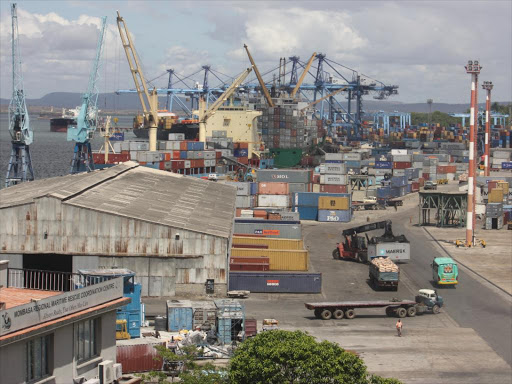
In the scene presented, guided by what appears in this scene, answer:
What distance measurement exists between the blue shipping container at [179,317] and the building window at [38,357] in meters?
23.4

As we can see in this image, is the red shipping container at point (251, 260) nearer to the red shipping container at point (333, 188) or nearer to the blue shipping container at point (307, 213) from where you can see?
the blue shipping container at point (307, 213)

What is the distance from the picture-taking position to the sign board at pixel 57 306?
18375 mm

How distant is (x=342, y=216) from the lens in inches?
4038

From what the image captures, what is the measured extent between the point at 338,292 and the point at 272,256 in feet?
23.2

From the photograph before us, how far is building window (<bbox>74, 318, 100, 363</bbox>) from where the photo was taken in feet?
68.7

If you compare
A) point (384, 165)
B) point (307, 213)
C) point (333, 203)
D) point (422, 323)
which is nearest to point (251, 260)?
point (422, 323)

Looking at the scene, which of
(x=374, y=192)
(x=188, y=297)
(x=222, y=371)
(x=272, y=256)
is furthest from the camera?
(x=374, y=192)

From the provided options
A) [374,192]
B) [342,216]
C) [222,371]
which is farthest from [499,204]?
[222,371]

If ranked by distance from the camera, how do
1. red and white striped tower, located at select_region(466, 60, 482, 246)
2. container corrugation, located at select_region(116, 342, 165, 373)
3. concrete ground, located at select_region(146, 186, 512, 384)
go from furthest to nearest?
red and white striped tower, located at select_region(466, 60, 482, 246) < concrete ground, located at select_region(146, 186, 512, 384) < container corrugation, located at select_region(116, 342, 165, 373)

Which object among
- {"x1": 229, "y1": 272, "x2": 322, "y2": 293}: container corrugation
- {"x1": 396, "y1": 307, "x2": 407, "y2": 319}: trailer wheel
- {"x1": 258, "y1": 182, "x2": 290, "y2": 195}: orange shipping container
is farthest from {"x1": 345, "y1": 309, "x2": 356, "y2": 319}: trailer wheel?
{"x1": 258, "y1": 182, "x2": 290, "y2": 195}: orange shipping container

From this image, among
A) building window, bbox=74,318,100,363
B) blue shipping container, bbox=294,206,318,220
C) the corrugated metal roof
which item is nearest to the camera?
building window, bbox=74,318,100,363

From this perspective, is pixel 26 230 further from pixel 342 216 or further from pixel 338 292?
pixel 342 216

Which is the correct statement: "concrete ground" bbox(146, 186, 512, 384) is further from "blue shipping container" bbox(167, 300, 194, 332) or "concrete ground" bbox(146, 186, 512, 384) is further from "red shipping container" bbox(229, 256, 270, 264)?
"blue shipping container" bbox(167, 300, 194, 332)

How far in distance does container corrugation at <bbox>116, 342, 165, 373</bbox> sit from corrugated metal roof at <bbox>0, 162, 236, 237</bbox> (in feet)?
61.3
